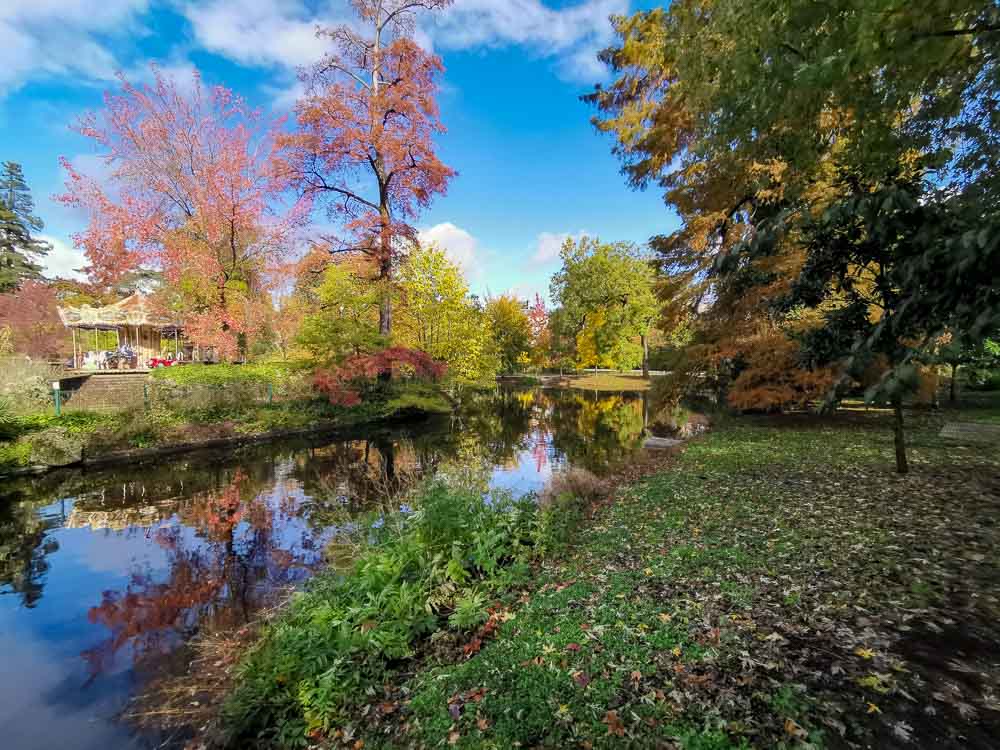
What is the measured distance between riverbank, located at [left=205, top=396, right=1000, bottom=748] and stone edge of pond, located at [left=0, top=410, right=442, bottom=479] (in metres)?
11.1

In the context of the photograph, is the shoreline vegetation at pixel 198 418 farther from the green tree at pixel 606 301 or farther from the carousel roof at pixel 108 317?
the green tree at pixel 606 301

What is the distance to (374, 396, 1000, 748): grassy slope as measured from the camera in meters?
2.27

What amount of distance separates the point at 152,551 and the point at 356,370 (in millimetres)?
10865

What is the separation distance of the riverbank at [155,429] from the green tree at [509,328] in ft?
73.5

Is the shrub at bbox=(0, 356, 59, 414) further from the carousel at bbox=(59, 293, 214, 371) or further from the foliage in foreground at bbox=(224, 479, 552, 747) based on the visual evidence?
the foliage in foreground at bbox=(224, 479, 552, 747)

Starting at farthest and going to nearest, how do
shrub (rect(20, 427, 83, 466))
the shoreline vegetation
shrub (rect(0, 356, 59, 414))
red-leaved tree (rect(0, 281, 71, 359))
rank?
red-leaved tree (rect(0, 281, 71, 359)) < shrub (rect(0, 356, 59, 414)) < the shoreline vegetation < shrub (rect(20, 427, 83, 466))

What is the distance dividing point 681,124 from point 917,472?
29.6ft

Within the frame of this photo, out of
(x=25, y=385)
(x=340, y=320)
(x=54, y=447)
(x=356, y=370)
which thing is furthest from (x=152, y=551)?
(x=340, y=320)

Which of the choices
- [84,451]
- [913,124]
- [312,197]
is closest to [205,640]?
[913,124]

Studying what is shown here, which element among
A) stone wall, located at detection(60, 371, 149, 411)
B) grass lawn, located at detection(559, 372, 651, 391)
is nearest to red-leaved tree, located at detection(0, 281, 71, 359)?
stone wall, located at detection(60, 371, 149, 411)

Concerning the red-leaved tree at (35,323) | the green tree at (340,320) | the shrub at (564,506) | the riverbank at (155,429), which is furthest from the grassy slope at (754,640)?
the red-leaved tree at (35,323)

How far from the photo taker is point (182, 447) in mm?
13219

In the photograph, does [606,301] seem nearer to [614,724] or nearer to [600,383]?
[600,383]

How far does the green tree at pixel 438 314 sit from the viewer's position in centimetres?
2192
